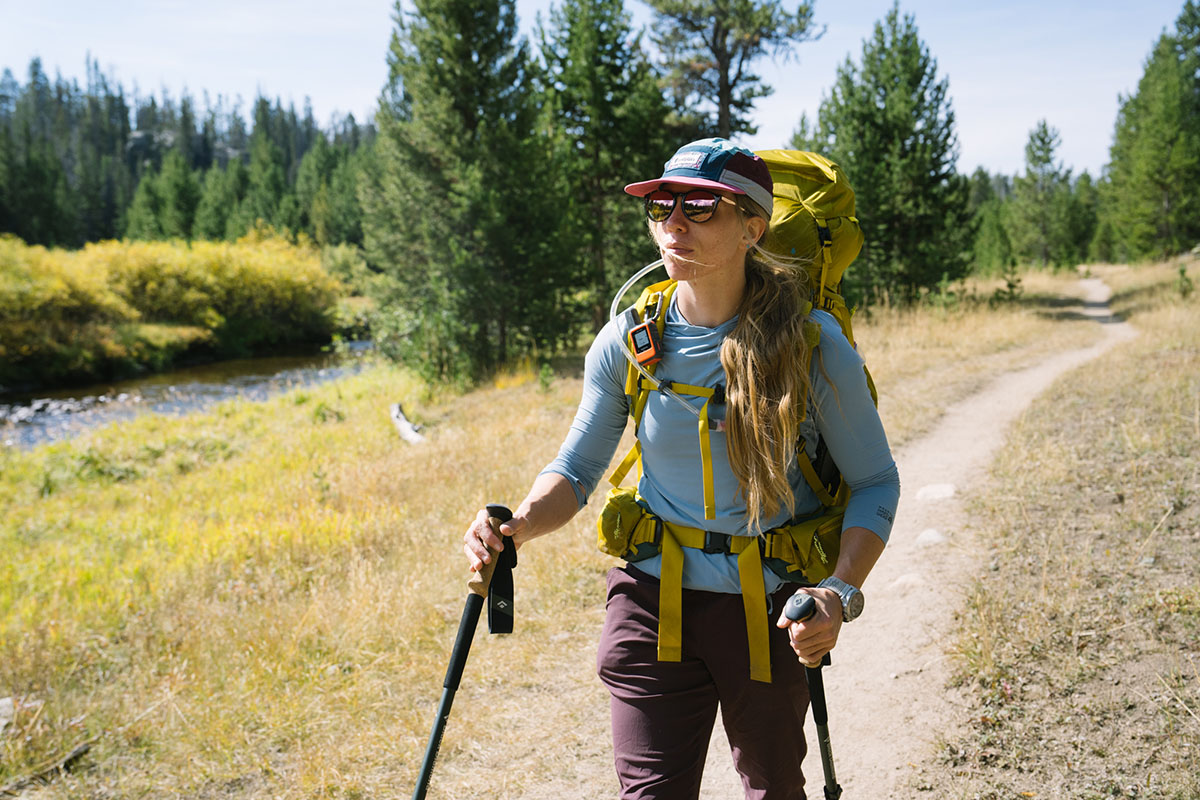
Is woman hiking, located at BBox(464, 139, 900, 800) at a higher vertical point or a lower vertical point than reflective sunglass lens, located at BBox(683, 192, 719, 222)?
lower

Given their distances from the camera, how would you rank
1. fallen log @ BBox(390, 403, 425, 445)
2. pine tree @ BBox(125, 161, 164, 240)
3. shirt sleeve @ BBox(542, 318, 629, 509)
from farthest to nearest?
1. pine tree @ BBox(125, 161, 164, 240)
2. fallen log @ BBox(390, 403, 425, 445)
3. shirt sleeve @ BBox(542, 318, 629, 509)

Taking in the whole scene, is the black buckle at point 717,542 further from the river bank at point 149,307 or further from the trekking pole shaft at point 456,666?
the river bank at point 149,307

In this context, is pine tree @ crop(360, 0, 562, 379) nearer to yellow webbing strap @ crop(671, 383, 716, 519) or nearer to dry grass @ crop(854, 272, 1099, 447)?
dry grass @ crop(854, 272, 1099, 447)

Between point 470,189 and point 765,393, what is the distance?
586 inches

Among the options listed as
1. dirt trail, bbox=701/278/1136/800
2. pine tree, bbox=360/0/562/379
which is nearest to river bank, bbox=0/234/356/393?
pine tree, bbox=360/0/562/379

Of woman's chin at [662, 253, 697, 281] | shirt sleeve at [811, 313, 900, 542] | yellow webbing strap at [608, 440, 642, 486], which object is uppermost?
woman's chin at [662, 253, 697, 281]

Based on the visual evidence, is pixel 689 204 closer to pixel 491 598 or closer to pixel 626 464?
pixel 626 464

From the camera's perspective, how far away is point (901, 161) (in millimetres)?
19016

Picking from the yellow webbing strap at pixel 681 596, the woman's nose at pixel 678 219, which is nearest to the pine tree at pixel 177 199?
the woman's nose at pixel 678 219

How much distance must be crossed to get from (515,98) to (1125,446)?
14.5m

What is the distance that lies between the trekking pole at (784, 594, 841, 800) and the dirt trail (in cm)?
108

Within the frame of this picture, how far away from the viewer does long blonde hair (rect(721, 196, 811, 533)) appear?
1756 mm

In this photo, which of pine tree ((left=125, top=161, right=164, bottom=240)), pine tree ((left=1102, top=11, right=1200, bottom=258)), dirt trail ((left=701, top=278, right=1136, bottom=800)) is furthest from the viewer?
pine tree ((left=125, top=161, right=164, bottom=240))

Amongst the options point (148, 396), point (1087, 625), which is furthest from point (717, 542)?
point (148, 396)
